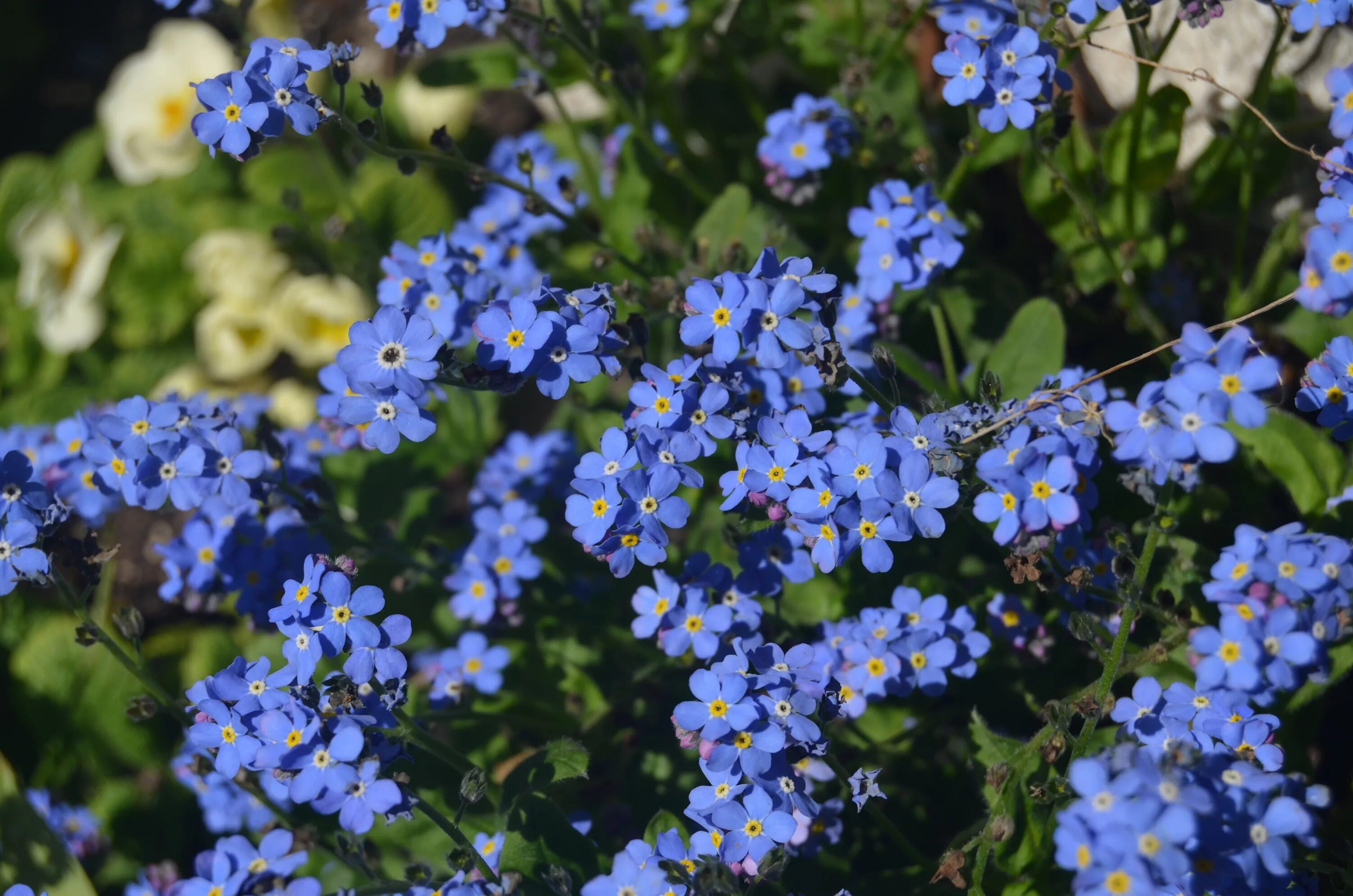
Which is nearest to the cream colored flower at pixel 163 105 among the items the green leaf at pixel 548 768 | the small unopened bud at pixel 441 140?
the small unopened bud at pixel 441 140

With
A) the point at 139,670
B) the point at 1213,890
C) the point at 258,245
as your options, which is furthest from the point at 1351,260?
the point at 258,245

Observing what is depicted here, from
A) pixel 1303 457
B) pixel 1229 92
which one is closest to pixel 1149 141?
pixel 1229 92

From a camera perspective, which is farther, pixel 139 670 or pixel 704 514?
pixel 704 514

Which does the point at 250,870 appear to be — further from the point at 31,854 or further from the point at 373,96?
the point at 373,96

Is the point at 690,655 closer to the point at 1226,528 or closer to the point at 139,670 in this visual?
the point at 139,670

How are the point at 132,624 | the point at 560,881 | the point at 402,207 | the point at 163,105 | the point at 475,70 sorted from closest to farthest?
the point at 560,881 < the point at 132,624 < the point at 475,70 < the point at 402,207 < the point at 163,105

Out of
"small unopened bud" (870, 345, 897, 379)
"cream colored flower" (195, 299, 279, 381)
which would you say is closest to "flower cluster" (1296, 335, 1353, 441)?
"small unopened bud" (870, 345, 897, 379)

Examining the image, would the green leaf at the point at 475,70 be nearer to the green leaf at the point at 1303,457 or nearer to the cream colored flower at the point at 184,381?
the cream colored flower at the point at 184,381
